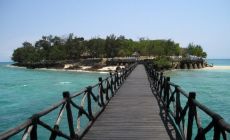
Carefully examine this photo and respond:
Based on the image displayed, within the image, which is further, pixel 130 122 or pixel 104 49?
pixel 104 49

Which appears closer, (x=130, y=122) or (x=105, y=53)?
(x=130, y=122)

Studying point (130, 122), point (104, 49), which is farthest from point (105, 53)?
point (130, 122)

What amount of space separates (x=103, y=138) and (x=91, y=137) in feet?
1.09

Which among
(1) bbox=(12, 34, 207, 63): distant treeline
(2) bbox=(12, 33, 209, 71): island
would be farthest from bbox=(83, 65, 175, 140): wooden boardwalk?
(1) bbox=(12, 34, 207, 63): distant treeline

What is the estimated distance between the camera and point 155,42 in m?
140

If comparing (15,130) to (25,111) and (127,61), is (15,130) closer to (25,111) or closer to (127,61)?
(25,111)

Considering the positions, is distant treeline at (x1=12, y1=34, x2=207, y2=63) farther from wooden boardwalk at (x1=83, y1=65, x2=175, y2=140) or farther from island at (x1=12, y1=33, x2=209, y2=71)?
wooden boardwalk at (x1=83, y1=65, x2=175, y2=140)

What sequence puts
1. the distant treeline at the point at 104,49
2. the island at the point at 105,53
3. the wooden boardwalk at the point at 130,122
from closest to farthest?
the wooden boardwalk at the point at 130,122
the island at the point at 105,53
the distant treeline at the point at 104,49

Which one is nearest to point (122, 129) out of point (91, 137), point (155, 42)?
point (91, 137)

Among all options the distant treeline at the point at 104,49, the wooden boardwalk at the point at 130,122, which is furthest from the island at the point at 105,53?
the wooden boardwalk at the point at 130,122

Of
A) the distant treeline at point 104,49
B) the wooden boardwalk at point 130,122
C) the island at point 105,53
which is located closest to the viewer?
the wooden boardwalk at point 130,122

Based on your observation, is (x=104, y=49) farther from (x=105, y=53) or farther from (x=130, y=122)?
(x=130, y=122)

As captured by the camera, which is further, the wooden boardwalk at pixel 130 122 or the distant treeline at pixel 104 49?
the distant treeline at pixel 104 49

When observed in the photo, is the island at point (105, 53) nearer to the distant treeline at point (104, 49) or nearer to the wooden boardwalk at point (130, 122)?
the distant treeline at point (104, 49)
